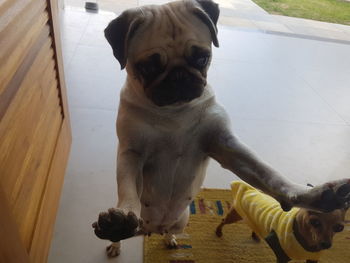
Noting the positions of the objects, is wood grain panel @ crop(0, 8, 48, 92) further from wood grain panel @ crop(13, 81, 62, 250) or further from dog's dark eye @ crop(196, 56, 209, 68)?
dog's dark eye @ crop(196, 56, 209, 68)

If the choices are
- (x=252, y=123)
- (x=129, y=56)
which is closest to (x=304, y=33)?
(x=252, y=123)

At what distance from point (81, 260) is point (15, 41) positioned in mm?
922

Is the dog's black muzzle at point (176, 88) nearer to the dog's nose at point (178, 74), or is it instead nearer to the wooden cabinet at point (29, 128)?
the dog's nose at point (178, 74)

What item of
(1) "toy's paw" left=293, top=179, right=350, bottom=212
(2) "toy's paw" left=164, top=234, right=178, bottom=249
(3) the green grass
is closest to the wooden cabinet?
(2) "toy's paw" left=164, top=234, right=178, bottom=249

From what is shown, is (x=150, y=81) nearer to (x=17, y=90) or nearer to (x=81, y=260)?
(x=17, y=90)

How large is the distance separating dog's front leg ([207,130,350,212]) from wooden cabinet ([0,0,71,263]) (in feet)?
1.91

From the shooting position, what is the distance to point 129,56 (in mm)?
1008

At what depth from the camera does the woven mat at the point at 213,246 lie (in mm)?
1464

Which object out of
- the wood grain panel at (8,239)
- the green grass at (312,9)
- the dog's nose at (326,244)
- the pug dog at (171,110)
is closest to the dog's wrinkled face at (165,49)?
the pug dog at (171,110)

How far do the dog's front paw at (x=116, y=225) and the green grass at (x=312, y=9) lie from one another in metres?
4.97

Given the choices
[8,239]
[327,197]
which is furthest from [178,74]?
[8,239]

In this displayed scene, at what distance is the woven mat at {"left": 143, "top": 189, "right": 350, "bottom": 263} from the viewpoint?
1.46 metres

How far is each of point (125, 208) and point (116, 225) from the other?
3.1 inches

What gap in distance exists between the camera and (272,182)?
2.97 ft
